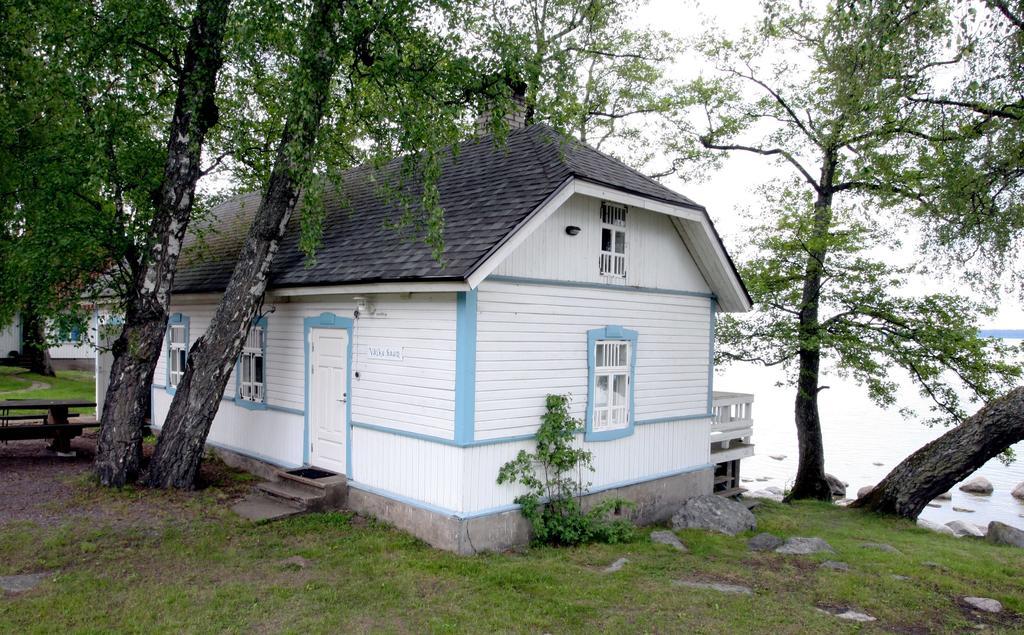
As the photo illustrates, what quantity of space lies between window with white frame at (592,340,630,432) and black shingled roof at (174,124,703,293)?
7.24 feet

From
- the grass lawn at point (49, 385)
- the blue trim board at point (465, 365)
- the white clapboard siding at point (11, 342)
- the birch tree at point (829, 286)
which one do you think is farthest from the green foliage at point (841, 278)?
the white clapboard siding at point (11, 342)

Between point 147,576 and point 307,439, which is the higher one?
point 307,439

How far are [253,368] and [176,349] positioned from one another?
125 inches

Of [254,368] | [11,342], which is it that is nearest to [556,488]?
[254,368]

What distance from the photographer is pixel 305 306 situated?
10336 mm

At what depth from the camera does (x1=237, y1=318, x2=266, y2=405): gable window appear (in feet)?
37.0

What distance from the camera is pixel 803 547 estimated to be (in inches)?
348

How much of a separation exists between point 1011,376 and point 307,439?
13371 mm

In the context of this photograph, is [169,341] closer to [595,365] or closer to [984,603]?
[595,365]

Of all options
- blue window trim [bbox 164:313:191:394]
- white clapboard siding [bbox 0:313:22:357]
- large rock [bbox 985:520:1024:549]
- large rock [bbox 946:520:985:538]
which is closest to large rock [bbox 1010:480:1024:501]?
large rock [bbox 946:520:985:538]

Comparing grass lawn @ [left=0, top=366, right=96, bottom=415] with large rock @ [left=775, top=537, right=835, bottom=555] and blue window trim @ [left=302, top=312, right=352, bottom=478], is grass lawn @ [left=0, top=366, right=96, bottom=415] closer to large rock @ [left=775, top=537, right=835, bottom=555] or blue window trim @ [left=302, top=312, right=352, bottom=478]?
blue window trim @ [left=302, top=312, right=352, bottom=478]

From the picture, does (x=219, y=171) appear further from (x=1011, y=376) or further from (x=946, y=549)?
(x=1011, y=376)

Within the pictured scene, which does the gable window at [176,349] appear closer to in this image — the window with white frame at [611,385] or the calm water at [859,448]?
the window with white frame at [611,385]

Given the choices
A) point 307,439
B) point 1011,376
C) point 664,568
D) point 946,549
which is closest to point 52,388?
point 307,439
